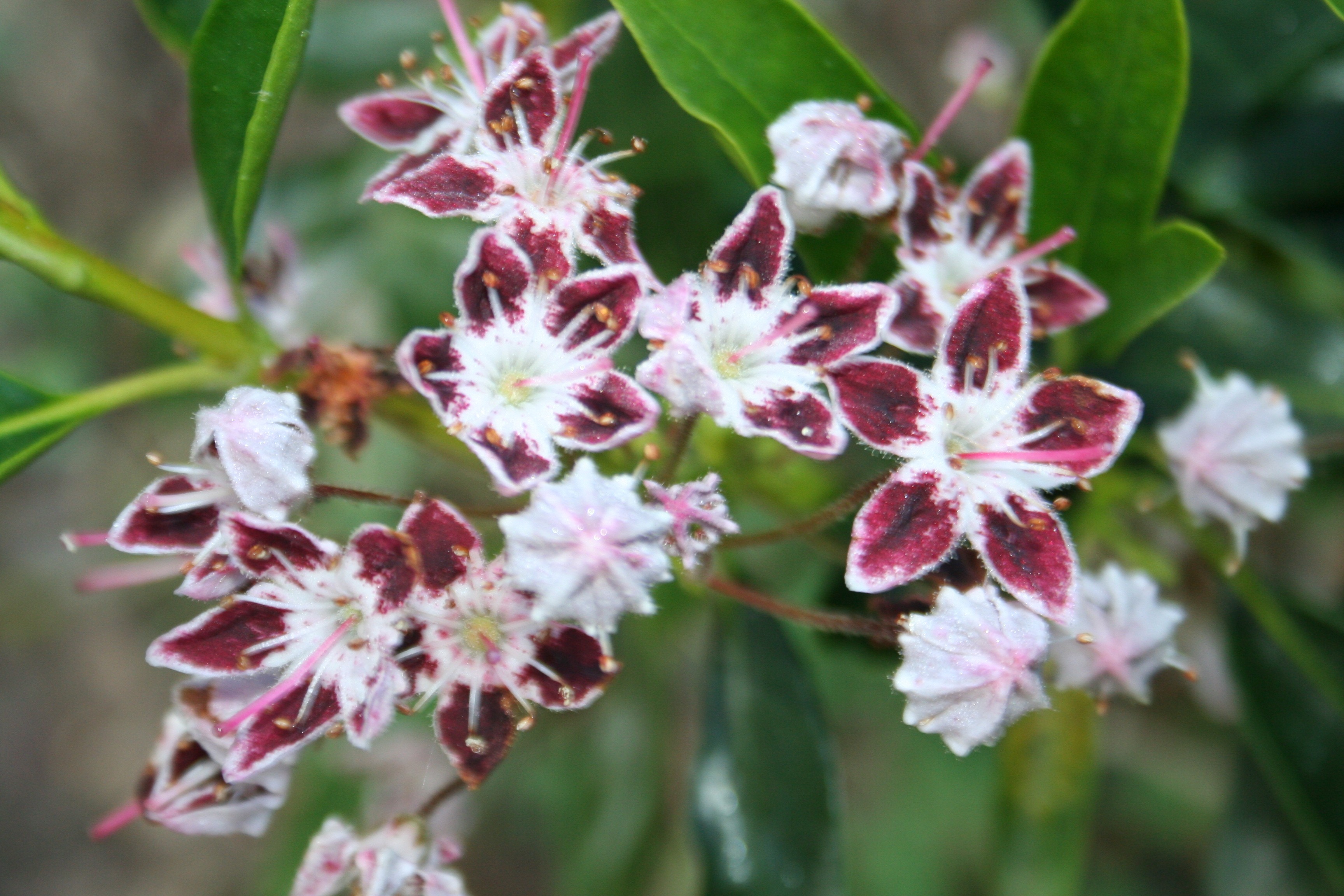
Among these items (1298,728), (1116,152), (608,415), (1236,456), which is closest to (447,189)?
(608,415)

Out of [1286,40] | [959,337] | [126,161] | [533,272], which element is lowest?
[126,161]

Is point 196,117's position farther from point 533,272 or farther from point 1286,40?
point 1286,40

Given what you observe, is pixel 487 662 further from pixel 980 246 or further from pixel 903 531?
pixel 980 246

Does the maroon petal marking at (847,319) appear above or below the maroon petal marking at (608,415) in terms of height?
above

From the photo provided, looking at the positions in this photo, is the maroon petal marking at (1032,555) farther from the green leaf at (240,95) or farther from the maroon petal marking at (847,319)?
the green leaf at (240,95)

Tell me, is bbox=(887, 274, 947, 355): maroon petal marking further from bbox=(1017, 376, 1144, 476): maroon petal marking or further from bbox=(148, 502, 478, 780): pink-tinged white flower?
bbox=(148, 502, 478, 780): pink-tinged white flower

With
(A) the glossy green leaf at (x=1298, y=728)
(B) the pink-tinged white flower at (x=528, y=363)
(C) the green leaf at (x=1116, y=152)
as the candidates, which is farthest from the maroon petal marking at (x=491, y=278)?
(A) the glossy green leaf at (x=1298, y=728)

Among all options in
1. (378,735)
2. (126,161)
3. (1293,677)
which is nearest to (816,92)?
(378,735)
